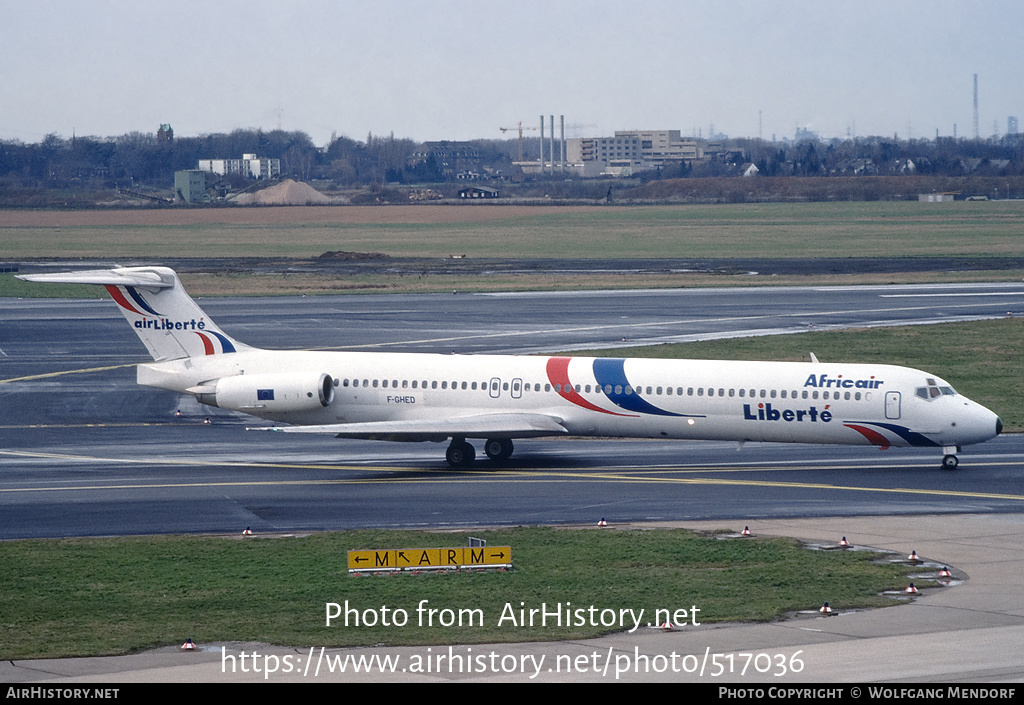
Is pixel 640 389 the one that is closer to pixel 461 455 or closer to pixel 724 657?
pixel 461 455

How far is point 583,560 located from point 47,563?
1116 centimetres

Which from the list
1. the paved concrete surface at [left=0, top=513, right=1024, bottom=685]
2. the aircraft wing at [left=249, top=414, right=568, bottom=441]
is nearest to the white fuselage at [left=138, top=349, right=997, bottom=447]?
the aircraft wing at [left=249, top=414, right=568, bottom=441]

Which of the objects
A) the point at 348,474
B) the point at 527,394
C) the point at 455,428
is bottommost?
the point at 348,474

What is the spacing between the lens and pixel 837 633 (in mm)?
20812

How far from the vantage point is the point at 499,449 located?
39.1 m

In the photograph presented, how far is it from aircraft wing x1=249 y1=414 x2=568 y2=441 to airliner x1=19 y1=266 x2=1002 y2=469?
5 cm

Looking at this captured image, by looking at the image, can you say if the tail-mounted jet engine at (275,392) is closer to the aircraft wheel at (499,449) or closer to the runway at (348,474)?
the runway at (348,474)

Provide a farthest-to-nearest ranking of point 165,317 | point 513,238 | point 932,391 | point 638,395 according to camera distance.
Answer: point 513,238 < point 165,317 < point 638,395 < point 932,391

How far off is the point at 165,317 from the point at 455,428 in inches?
418

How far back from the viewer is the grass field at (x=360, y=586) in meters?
21.2

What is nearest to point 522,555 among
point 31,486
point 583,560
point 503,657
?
point 583,560

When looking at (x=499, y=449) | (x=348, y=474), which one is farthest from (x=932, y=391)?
(x=348, y=474)

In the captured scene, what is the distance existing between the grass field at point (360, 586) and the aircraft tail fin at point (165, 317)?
A: 1268cm

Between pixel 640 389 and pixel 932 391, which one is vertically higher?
pixel 640 389
